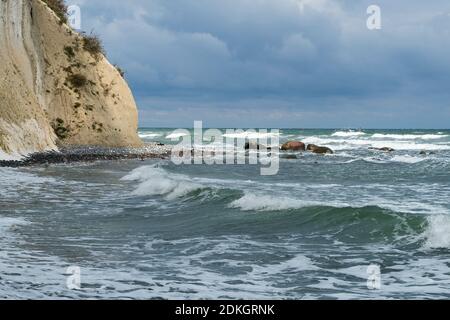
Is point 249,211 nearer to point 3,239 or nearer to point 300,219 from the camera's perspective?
point 300,219

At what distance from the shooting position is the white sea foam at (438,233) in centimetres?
1291

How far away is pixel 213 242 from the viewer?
13273mm

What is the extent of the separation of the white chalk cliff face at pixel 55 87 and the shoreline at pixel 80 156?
0.91 meters

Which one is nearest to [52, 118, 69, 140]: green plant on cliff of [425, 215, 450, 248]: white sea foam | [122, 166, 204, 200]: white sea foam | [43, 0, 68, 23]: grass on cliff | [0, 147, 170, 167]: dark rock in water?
[0, 147, 170, 167]: dark rock in water

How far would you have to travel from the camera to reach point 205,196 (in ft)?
72.4

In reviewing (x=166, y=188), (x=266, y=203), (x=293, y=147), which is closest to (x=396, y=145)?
(x=293, y=147)

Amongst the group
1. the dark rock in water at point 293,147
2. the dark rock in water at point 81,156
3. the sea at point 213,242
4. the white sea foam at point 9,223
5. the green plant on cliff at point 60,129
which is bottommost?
the sea at point 213,242

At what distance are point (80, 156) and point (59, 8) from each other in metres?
19.3

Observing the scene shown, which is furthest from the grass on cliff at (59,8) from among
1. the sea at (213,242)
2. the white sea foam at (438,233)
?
the white sea foam at (438,233)

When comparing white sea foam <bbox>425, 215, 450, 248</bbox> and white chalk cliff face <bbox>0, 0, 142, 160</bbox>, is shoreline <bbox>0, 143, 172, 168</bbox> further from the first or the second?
white sea foam <bbox>425, 215, 450, 248</bbox>

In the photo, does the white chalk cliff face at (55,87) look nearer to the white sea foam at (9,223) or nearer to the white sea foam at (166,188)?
the white sea foam at (166,188)

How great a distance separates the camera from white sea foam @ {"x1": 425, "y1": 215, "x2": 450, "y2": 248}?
12.9m

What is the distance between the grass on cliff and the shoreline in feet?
38.8

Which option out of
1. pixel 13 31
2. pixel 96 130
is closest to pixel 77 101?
pixel 96 130
